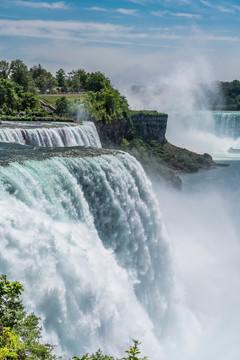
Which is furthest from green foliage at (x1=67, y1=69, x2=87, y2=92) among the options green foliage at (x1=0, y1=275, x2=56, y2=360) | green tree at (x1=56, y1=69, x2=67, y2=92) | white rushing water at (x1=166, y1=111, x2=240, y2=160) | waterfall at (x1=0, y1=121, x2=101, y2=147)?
green foliage at (x1=0, y1=275, x2=56, y2=360)

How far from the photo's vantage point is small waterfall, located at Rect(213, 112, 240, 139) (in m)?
69.2

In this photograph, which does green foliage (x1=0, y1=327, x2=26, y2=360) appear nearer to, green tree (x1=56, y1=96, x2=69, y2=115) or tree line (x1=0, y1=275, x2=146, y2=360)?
tree line (x1=0, y1=275, x2=146, y2=360)

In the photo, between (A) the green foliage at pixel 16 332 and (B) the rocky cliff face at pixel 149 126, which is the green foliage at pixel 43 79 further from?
(A) the green foliage at pixel 16 332

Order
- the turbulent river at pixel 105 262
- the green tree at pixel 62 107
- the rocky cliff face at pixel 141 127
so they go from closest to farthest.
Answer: the turbulent river at pixel 105 262 → the green tree at pixel 62 107 → the rocky cliff face at pixel 141 127

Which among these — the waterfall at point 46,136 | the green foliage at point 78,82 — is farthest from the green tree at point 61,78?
the waterfall at point 46,136

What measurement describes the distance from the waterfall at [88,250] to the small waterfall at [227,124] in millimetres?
52162

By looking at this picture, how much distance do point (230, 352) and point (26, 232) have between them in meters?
9.91

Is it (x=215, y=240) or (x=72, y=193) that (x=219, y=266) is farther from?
(x=72, y=193)

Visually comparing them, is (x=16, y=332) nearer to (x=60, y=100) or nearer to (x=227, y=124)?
(x=60, y=100)

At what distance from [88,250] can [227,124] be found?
196 feet

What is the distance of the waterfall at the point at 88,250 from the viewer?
11.2m

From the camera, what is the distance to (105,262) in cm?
1473

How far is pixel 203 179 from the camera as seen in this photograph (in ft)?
151

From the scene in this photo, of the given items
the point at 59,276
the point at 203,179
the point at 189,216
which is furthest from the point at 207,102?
the point at 59,276
